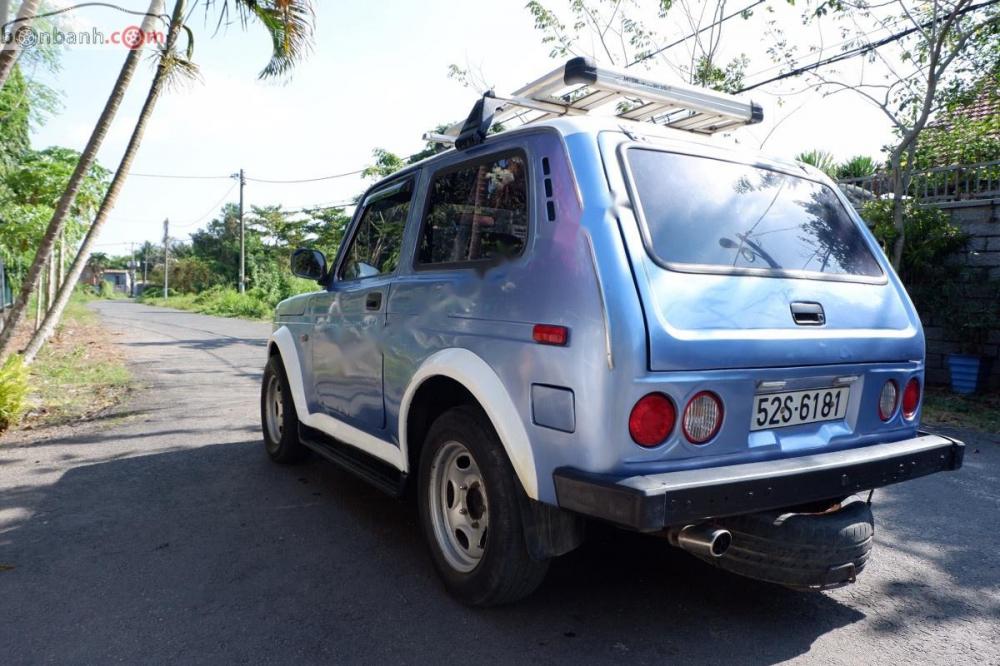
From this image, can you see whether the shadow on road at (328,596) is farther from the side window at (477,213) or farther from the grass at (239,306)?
the grass at (239,306)

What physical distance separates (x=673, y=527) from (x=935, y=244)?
8.83m

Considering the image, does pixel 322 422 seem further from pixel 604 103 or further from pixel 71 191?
pixel 71 191

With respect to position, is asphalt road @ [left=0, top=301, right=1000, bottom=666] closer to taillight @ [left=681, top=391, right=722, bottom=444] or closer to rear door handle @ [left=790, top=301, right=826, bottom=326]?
taillight @ [left=681, top=391, right=722, bottom=444]

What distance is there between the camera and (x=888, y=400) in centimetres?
309

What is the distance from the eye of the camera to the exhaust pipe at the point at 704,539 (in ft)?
8.04

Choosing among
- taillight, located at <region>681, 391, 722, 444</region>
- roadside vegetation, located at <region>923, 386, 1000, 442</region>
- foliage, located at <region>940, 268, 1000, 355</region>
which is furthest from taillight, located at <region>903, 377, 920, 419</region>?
foliage, located at <region>940, 268, 1000, 355</region>

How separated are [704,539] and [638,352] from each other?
68 centimetres

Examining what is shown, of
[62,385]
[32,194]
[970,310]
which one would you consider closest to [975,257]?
[970,310]

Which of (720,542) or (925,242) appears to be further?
(925,242)

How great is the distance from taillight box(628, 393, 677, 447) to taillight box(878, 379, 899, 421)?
117 centimetres

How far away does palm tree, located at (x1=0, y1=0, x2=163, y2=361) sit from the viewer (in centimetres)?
778

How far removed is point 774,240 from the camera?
3.05m

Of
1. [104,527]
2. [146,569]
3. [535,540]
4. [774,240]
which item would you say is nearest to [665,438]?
[535,540]

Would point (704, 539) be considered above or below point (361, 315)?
below
